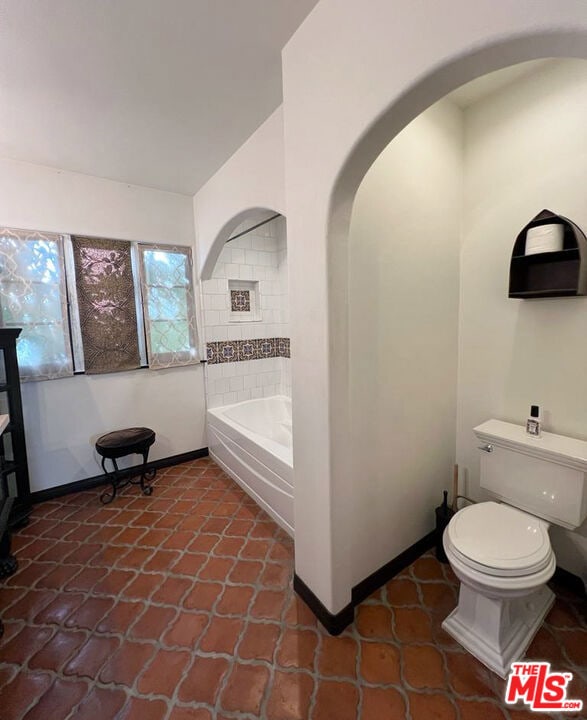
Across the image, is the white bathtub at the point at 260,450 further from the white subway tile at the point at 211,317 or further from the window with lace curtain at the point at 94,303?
the white subway tile at the point at 211,317

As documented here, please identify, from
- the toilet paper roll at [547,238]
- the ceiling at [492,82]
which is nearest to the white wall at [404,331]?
the ceiling at [492,82]

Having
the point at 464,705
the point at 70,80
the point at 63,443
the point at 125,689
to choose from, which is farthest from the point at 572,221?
the point at 63,443

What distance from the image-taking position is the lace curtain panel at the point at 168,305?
2891mm

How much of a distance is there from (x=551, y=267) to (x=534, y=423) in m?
0.80

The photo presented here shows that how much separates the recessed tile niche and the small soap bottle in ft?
8.53

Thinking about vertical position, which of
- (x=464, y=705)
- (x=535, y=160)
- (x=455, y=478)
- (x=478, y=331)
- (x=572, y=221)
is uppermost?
(x=535, y=160)

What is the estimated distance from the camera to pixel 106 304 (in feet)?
8.92

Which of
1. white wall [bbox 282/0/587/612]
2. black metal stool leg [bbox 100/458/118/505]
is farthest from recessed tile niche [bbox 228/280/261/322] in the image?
white wall [bbox 282/0/587/612]

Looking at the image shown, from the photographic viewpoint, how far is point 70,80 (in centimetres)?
157

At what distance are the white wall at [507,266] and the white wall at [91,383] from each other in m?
2.45

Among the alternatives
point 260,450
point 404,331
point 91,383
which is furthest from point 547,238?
point 91,383

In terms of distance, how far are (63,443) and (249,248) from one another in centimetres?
251

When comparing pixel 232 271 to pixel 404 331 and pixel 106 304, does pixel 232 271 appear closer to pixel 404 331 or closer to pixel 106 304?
pixel 106 304

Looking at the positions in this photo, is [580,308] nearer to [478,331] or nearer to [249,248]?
[478,331]
